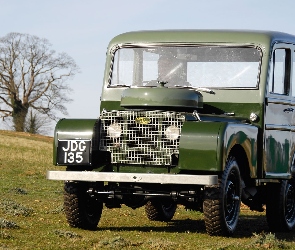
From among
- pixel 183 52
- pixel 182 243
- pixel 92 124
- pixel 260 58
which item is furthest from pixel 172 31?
pixel 182 243

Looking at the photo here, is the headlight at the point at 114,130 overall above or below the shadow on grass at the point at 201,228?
above

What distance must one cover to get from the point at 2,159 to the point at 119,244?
25746 mm

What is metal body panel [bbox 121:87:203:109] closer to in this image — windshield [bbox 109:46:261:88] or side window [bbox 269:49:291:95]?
windshield [bbox 109:46:261:88]

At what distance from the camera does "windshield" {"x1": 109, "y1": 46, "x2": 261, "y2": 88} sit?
12.1 m

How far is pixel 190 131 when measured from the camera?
10.6 meters

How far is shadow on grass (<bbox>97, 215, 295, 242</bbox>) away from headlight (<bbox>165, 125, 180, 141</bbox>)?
1.71 metres

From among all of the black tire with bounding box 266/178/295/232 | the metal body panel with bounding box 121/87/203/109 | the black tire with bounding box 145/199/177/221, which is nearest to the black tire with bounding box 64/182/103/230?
the metal body panel with bounding box 121/87/203/109

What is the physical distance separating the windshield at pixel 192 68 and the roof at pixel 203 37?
0.36ft

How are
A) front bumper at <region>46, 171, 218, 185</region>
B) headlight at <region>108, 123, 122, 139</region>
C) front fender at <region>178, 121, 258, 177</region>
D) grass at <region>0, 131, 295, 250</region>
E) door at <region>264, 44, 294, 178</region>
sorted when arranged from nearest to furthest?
grass at <region>0, 131, 295, 250</region> → front bumper at <region>46, 171, 218, 185</region> → front fender at <region>178, 121, 258, 177</region> → headlight at <region>108, 123, 122, 139</region> → door at <region>264, 44, 294, 178</region>

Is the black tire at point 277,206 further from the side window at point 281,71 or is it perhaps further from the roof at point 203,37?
the roof at point 203,37

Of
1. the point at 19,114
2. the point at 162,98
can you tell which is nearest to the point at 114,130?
the point at 162,98

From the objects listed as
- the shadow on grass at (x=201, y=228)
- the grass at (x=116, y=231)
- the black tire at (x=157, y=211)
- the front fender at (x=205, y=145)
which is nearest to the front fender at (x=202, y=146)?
the front fender at (x=205, y=145)

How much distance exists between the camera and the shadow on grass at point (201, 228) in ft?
40.3

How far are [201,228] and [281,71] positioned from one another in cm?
262
